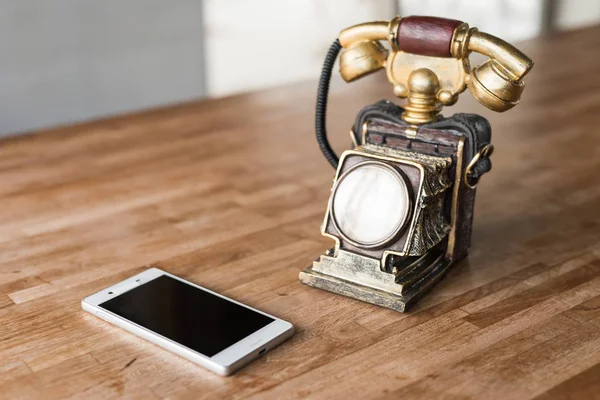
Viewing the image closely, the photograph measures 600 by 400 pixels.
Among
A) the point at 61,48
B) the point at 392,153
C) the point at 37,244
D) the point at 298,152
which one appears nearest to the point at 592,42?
the point at 298,152

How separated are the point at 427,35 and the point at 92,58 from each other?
1.07 metres

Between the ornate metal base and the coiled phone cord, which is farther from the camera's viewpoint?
the coiled phone cord

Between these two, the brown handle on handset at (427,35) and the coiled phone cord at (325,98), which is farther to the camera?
the coiled phone cord at (325,98)

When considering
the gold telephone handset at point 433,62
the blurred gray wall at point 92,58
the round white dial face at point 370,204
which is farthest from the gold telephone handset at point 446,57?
the blurred gray wall at point 92,58

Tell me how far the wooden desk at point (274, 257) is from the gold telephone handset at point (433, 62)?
8.7 inches

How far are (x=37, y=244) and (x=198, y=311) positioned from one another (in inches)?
12.8

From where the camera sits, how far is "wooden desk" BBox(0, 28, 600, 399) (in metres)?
0.78

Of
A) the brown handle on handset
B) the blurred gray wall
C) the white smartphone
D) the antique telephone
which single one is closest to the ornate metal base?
the antique telephone

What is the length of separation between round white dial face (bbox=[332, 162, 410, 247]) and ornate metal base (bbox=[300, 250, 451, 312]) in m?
0.03

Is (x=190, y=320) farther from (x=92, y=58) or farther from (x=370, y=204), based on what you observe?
(x=92, y=58)

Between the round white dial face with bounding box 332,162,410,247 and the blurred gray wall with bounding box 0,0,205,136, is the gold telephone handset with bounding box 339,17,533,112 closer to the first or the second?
the round white dial face with bounding box 332,162,410,247

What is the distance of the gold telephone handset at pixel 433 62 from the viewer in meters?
0.89

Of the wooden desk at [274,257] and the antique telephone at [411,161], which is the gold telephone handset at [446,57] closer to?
the antique telephone at [411,161]

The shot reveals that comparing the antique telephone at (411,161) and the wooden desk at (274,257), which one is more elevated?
the antique telephone at (411,161)
